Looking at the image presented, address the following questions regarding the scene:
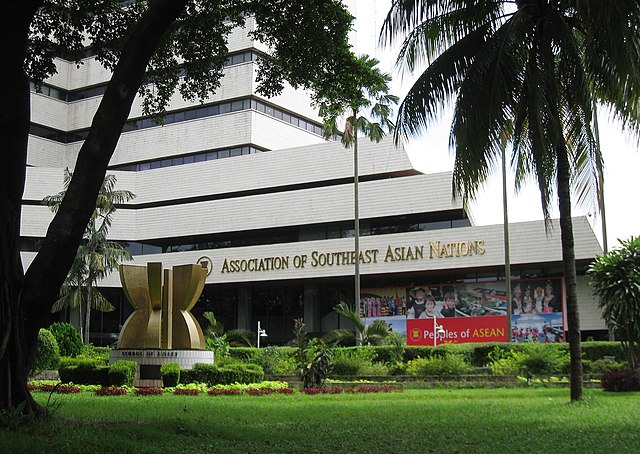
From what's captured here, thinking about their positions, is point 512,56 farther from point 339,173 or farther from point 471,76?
point 339,173

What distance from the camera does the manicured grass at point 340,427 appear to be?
25.5ft

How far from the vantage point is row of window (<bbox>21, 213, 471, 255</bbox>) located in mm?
41812

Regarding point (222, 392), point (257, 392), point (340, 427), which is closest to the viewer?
point (340, 427)

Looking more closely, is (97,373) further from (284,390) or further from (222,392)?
(284,390)

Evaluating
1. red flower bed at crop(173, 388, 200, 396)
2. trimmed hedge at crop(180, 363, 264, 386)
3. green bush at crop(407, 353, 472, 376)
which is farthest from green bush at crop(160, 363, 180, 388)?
green bush at crop(407, 353, 472, 376)

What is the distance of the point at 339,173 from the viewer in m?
44.1

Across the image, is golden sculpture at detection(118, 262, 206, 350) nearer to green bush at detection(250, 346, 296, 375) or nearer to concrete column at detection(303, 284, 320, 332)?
green bush at detection(250, 346, 296, 375)

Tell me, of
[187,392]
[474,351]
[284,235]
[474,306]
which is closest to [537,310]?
[474,306]

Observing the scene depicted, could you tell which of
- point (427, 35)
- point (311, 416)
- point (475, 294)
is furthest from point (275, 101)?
point (311, 416)

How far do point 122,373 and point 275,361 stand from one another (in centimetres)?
854

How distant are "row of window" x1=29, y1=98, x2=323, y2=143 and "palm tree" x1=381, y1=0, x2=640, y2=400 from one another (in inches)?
1442

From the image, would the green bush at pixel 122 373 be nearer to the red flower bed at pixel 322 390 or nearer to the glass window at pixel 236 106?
the red flower bed at pixel 322 390

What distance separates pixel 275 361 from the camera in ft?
88.9

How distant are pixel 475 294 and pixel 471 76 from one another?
88.4 feet
